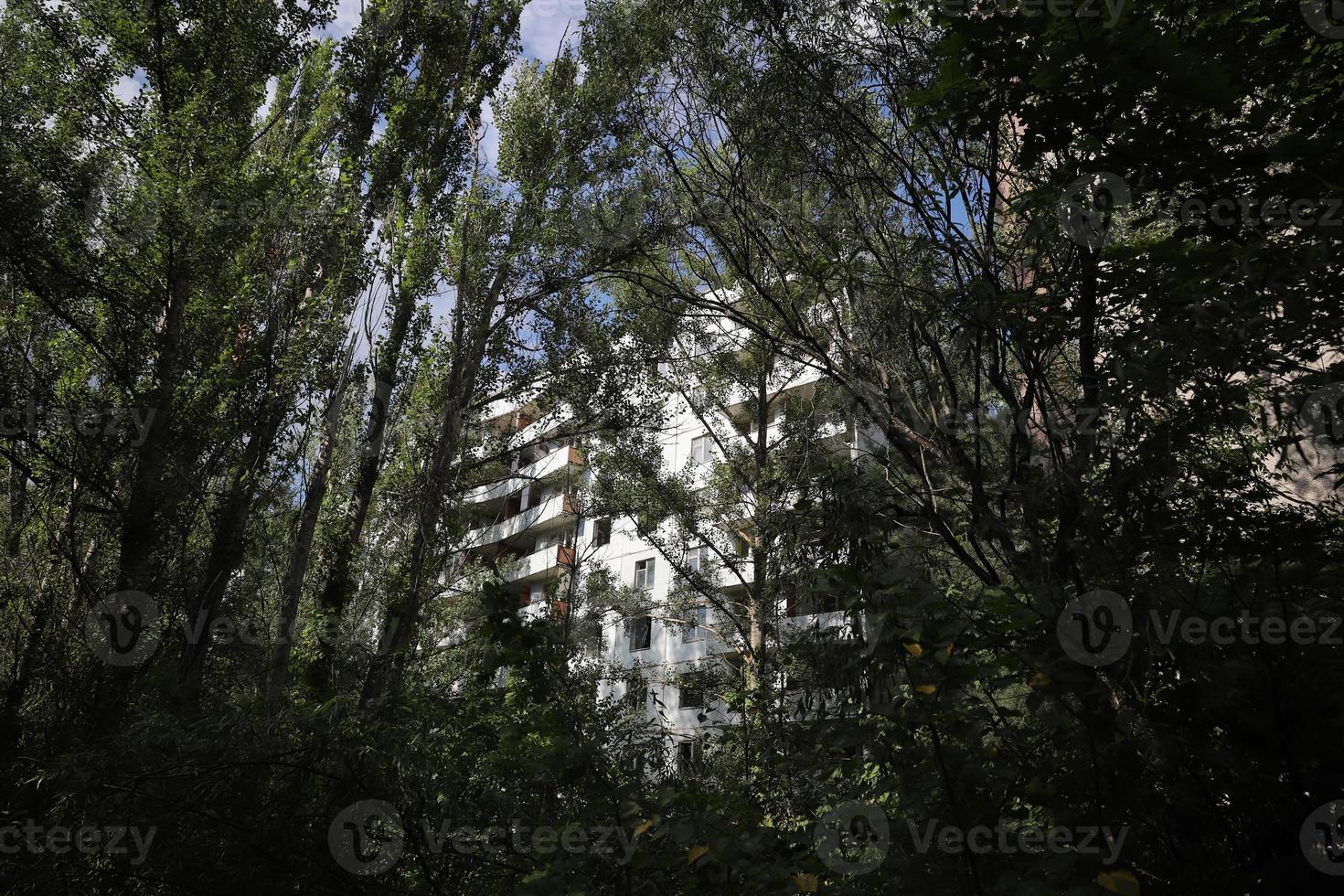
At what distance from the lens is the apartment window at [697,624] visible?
16.3 metres

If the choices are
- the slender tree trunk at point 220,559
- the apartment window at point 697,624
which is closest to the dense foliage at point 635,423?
the slender tree trunk at point 220,559

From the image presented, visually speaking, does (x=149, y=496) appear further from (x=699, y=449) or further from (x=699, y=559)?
(x=699, y=449)

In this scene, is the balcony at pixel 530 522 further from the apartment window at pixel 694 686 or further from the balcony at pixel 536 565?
the apartment window at pixel 694 686

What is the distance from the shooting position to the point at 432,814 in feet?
12.8

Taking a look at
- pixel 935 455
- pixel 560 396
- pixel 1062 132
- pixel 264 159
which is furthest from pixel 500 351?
pixel 1062 132

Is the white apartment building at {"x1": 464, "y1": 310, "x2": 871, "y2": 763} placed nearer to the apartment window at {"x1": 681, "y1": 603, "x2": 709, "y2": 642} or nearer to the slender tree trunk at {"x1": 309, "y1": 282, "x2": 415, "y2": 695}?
the apartment window at {"x1": 681, "y1": 603, "x2": 709, "y2": 642}

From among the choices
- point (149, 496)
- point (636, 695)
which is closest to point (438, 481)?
point (149, 496)

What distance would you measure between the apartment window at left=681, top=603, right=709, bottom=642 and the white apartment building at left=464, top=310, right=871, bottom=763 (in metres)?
0.05

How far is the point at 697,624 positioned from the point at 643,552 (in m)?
7.92

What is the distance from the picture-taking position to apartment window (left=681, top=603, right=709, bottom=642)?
1631 centimetres

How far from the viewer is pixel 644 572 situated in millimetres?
24016

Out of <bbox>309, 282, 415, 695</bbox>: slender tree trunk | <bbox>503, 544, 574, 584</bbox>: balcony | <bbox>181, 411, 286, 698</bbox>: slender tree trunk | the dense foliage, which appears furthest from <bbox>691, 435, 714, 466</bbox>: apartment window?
<bbox>181, 411, 286, 698</bbox>: slender tree trunk

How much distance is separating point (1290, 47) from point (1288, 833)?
317 cm

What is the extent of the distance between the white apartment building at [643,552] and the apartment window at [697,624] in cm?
5
